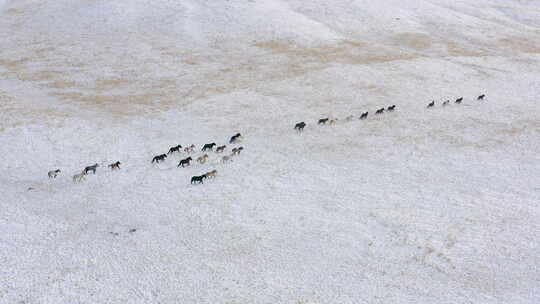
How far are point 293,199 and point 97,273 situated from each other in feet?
34.2

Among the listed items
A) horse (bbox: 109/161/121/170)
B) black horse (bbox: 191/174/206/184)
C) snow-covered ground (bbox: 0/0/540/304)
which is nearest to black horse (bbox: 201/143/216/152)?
snow-covered ground (bbox: 0/0/540/304)

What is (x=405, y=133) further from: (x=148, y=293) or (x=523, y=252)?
(x=148, y=293)

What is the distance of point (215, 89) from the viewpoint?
4406cm

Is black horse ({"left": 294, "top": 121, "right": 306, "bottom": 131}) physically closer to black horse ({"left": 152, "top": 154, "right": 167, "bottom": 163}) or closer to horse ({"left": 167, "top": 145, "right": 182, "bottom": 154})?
horse ({"left": 167, "top": 145, "right": 182, "bottom": 154})

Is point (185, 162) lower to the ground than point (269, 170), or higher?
lower

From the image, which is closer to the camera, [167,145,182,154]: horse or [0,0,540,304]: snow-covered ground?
[0,0,540,304]: snow-covered ground

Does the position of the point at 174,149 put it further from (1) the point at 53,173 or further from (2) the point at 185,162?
(1) the point at 53,173

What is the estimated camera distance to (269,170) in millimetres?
27875

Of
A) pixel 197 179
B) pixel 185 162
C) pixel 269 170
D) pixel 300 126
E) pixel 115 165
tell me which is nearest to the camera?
pixel 197 179

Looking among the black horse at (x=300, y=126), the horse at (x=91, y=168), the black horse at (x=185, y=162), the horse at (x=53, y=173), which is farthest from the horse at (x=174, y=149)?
the black horse at (x=300, y=126)

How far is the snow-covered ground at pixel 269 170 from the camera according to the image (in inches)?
723

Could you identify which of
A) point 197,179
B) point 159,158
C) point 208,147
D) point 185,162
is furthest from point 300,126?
point 197,179

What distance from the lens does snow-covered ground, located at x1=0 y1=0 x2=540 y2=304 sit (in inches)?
723

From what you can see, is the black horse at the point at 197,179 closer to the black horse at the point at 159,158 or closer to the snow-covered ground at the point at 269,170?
the snow-covered ground at the point at 269,170
